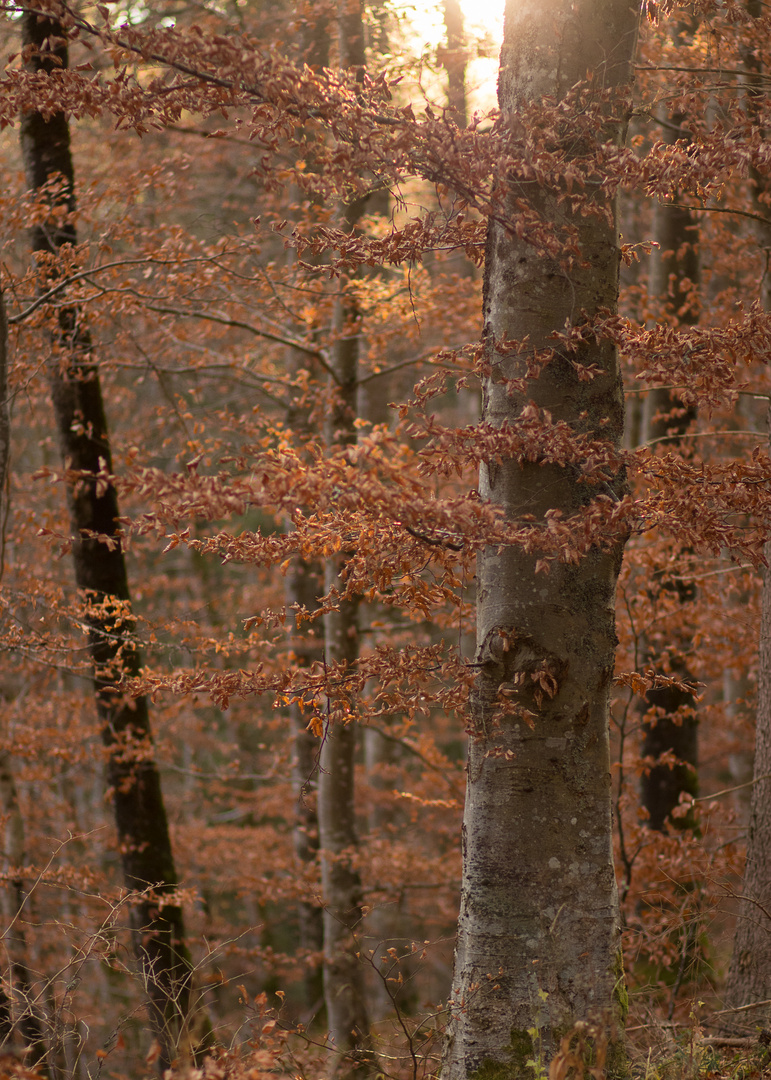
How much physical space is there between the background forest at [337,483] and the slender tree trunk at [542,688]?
0.17 meters

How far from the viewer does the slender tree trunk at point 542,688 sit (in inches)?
140

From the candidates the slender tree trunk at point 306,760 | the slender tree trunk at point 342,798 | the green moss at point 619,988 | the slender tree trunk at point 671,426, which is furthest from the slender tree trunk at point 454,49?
the green moss at point 619,988

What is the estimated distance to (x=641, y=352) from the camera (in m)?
3.73

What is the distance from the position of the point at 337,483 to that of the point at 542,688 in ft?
4.38

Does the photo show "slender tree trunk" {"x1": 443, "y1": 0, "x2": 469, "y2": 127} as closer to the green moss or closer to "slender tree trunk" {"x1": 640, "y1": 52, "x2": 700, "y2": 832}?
"slender tree trunk" {"x1": 640, "y1": 52, "x2": 700, "y2": 832}

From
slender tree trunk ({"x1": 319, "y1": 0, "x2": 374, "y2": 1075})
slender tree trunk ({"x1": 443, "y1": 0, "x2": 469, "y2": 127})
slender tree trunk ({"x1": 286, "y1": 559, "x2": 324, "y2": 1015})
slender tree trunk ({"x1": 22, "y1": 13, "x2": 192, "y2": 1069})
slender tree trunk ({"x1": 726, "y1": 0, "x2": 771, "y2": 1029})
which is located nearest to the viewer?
slender tree trunk ({"x1": 726, "y1": 0, "x2": 771, "y2": 1029})

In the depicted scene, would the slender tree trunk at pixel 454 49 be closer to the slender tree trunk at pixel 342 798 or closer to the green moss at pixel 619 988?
the slender tree trunk at pixel 342 798

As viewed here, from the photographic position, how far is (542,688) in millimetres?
3518

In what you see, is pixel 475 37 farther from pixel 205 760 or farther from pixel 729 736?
pixel 205 760

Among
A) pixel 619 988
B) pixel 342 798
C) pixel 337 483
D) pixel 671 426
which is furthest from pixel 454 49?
pixel 619 988

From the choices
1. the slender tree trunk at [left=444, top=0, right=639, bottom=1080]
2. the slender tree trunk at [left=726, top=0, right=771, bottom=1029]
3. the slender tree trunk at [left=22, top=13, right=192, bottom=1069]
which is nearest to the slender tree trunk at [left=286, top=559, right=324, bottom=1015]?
the slender tree trunk at [left=22, top=13, right=192, bottom=1069]

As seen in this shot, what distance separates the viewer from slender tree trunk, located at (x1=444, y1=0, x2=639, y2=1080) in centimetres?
355

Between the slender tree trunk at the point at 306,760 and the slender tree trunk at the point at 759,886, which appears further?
the slender tree trunk at the point at 306,760

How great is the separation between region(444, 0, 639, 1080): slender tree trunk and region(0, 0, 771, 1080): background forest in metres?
0.17
